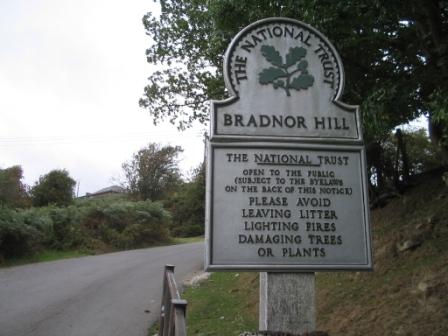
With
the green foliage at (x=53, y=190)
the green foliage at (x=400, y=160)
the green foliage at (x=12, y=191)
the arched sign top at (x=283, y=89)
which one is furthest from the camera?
the green foliage at (x=53, y=190)

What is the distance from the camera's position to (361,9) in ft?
20.8

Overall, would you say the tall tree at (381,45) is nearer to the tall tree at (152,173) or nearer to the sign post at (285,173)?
the sign post at (285,173)

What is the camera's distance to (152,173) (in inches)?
1730

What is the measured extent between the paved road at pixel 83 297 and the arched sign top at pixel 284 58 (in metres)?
5.50

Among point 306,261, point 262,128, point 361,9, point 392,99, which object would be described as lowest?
point 306,261

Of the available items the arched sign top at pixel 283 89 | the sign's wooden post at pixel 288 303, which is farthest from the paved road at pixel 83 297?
the arched sign top at pixel 283 89

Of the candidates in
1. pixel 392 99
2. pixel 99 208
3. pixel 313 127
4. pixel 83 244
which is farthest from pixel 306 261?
pixel 99 208

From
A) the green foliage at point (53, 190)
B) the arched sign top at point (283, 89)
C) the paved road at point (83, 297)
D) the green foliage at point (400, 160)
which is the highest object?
the green foliage at point (53, 190)

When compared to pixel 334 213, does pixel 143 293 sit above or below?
below

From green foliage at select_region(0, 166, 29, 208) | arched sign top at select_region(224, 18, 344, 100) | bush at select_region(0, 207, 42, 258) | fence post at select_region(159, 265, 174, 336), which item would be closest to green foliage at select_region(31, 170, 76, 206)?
green foliage at select_region(0, 166, 29, 208)

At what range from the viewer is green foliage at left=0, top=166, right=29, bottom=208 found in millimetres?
29016

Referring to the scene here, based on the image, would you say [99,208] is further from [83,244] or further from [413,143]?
[413,143]

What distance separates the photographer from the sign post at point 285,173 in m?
3.65

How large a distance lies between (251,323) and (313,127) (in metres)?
5.12
